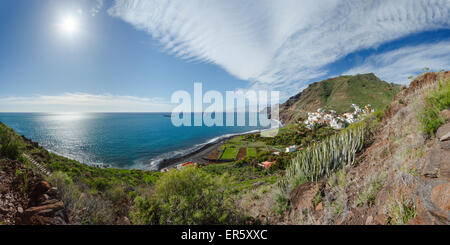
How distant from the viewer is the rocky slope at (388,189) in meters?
2.45

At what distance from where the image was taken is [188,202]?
5.21 m

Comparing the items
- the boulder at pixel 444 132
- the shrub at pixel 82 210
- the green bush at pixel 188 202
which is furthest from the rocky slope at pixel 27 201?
the boulder at pixel 444 132

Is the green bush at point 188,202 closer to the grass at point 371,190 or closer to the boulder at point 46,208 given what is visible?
the boulder at point 46,208

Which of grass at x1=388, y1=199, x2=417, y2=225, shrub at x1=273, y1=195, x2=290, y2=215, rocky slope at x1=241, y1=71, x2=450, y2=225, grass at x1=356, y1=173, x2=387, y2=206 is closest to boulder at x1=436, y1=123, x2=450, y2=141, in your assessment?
rocky slope at x1=241, y1=71, x2=450, y2=225

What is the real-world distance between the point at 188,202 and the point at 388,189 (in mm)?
5198

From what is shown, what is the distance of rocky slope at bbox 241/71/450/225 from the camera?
2.45 meters

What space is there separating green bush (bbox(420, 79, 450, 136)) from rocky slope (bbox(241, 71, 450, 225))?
129 millimetres

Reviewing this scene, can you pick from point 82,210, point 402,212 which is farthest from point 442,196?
point 82,210

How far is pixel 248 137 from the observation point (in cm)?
7150

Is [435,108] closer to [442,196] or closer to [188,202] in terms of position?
[442,196]
